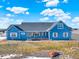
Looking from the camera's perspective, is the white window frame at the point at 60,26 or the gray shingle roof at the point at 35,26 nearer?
the white window frame at the point at 60,26

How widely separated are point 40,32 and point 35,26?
1121mm

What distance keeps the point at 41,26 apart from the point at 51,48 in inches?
423

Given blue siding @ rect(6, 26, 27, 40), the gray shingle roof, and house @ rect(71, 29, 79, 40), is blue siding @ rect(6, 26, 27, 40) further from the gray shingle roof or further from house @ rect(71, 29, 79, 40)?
house @ rect(71, 29, 79, 40)

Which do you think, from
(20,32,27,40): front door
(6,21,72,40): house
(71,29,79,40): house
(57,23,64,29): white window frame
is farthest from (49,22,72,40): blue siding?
(20,32,27,40): front door

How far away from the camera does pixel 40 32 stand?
1382 inches

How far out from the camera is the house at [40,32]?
113 feet

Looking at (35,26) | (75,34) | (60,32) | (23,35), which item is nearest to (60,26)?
(60,32)

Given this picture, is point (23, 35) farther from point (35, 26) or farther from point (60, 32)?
point (60, 32)

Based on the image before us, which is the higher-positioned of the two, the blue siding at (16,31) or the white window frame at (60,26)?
the white window frame at (60,26)

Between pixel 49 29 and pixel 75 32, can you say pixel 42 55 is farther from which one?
pixel 75 32

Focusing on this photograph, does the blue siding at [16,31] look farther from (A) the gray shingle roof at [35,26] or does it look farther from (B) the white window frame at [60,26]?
(B) the white window frame at [60,26]

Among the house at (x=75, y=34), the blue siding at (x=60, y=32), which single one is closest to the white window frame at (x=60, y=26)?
the blue siding at (x=60, y=32)

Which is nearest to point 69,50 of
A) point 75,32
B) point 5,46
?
point 5,46

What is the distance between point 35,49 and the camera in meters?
24.4
